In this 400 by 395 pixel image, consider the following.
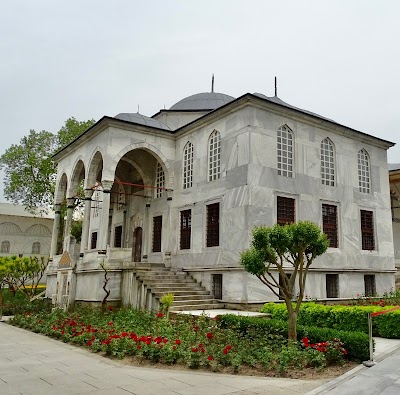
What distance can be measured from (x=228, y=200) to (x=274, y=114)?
3.92 m

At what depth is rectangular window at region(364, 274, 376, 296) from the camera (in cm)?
1650

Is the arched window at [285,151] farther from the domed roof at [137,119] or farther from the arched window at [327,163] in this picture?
the domed roof at [137,119]

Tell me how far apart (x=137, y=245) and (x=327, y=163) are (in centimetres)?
1041

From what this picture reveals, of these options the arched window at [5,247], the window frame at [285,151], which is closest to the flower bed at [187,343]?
the window frame at [285,151]

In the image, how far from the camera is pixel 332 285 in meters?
15.4

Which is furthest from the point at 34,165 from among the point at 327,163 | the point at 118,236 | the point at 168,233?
the point at 327,163

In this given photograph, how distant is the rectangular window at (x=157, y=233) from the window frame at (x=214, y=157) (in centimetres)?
405

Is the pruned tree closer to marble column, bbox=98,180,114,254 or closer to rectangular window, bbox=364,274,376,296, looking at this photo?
marble column, bbox=98,180,114,254

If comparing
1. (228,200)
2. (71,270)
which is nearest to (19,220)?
(71,270)

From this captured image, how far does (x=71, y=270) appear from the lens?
599 inches

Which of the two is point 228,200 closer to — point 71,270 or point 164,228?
point 164,228

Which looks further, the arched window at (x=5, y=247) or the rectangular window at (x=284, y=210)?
the arched window at (x=5, y=247)

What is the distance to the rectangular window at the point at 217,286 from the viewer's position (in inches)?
561

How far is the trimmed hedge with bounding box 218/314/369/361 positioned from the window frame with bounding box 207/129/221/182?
705cm
